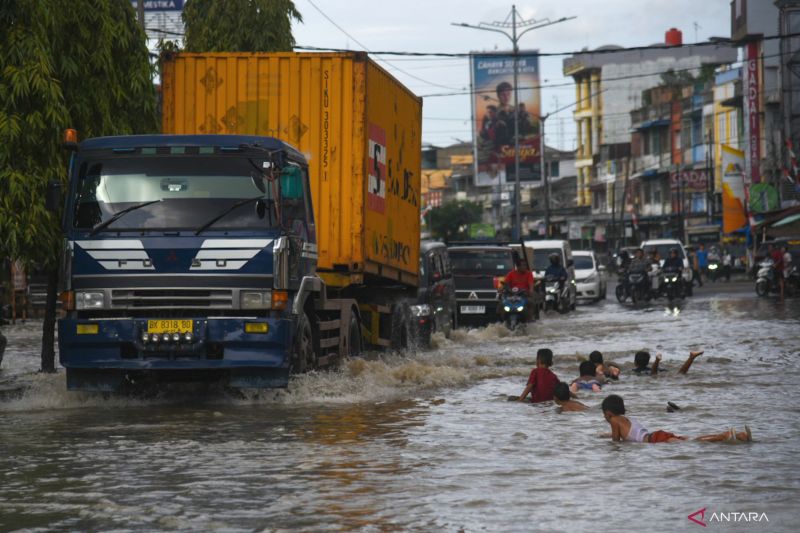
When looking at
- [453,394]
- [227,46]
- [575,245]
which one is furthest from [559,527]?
[575,245]

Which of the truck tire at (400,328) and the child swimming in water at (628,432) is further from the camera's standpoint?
the truck tire at (400,328)

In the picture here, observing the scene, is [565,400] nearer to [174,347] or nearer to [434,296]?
[174,347]

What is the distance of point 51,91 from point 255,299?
13.5 feet

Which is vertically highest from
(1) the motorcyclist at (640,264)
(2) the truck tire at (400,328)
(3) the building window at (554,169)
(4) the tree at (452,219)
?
(3) the building window at (554,169)

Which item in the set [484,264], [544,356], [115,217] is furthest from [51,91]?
[484,264]

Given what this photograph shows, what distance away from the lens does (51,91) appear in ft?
53.9

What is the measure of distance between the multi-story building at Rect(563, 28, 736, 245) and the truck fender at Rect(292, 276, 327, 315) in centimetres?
9428

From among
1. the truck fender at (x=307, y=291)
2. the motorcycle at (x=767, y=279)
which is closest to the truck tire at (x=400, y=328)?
the truck fender at (x=307, y=291)

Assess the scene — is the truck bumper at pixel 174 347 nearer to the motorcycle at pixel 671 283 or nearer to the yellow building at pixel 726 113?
the motorcycle at pixel 671 283

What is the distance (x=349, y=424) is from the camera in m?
13.4

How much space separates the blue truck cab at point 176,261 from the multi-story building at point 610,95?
96.4 meters

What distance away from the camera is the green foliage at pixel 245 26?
2712 centimetres

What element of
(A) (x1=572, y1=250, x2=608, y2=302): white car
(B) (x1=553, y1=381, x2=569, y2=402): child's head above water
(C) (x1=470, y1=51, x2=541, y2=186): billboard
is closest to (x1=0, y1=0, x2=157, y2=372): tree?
(B) (x1=553, y1=381, x2=569, y2=402): child's head above water

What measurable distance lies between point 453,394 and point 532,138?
3214 inches
